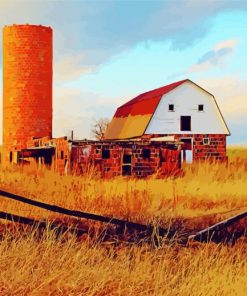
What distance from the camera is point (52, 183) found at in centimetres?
1460

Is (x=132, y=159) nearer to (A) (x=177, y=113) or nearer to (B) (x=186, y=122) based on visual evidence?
(A) (x=177, y=113)

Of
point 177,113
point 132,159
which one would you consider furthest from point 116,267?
point 177,113

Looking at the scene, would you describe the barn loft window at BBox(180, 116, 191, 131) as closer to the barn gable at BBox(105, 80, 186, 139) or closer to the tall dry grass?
the barn gable at BBox(105, 80, 186, 139)

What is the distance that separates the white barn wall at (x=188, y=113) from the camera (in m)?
40.4

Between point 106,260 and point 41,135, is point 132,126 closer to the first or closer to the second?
point 41,135

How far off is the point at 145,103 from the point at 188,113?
3120 millimetres

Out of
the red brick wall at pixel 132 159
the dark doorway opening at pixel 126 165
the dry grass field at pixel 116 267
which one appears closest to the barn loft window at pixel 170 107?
the red brick wall at pixel 132 159

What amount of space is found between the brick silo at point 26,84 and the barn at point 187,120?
771 centimetres

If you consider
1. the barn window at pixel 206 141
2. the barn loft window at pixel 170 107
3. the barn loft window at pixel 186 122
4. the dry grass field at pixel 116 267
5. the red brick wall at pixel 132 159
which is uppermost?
the barn loft window at pixel 170 107

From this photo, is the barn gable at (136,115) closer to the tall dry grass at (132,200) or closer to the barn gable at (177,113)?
the barn gable at (177,113)

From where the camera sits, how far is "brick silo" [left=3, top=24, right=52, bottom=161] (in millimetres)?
34531

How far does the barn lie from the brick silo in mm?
7708

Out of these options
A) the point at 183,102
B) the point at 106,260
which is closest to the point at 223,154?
the point at 183,102

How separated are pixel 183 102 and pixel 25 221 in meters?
33.6
